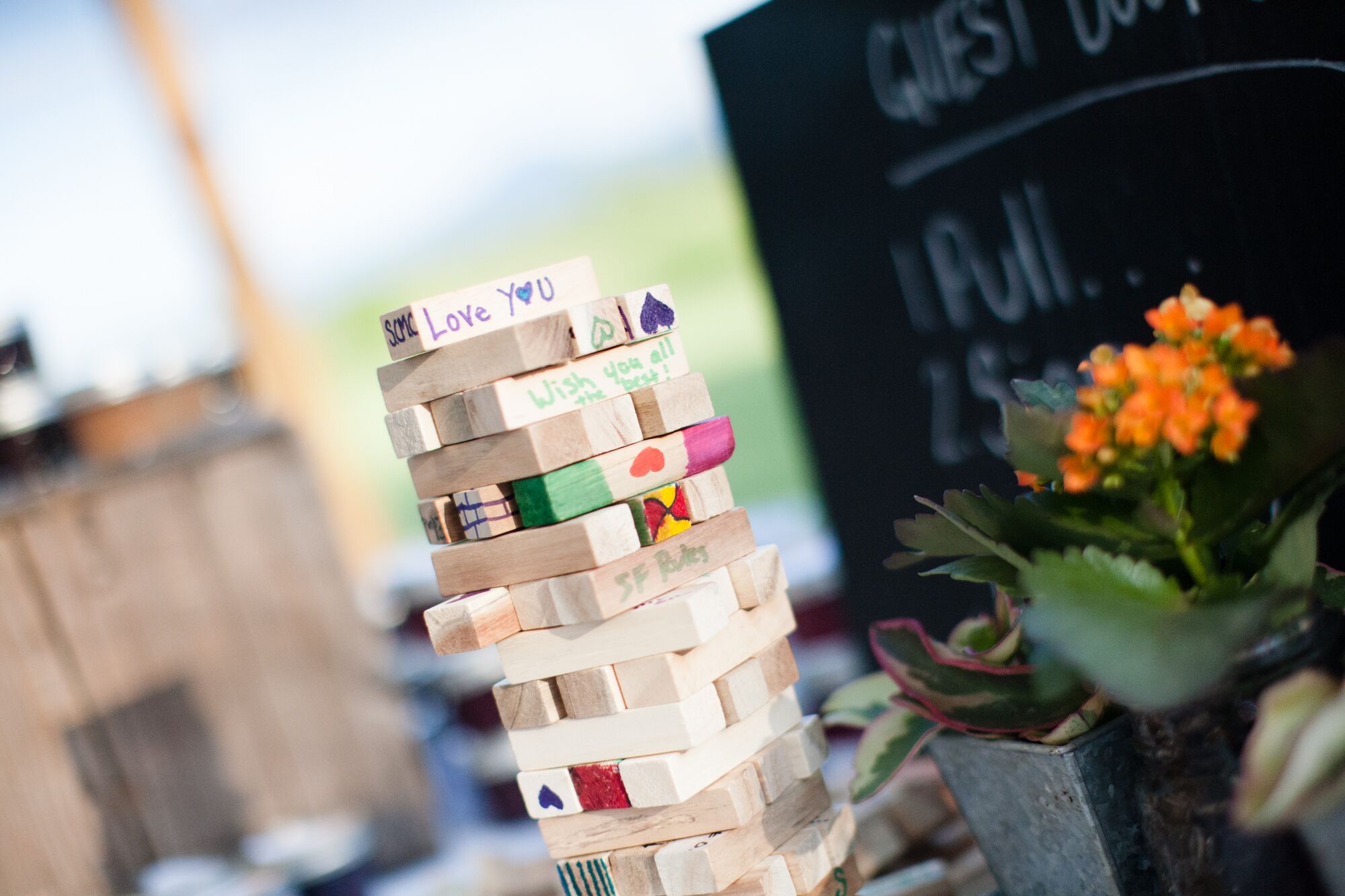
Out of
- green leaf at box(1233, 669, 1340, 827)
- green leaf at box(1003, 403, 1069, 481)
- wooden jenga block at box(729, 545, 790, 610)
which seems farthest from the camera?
wooden jenga block at box(729, 545, 790, 610)

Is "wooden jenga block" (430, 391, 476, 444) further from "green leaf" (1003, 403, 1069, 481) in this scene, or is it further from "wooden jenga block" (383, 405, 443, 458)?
"green leaf" (1003, 403, 1069, 481)

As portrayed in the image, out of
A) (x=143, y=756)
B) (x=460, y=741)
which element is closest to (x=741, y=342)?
(x=460, y=741)

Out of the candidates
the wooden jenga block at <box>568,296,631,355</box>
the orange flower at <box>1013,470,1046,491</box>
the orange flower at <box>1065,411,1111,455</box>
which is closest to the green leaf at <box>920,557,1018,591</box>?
the orange flower at <box>1013,470,1046,491</box>

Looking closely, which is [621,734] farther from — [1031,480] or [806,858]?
[1031,480]

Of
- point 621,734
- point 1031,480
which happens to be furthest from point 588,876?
point 1031,480

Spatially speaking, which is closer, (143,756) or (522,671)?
(522,671)

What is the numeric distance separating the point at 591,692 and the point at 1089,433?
0.52 metres

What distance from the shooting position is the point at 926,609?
5.65ft

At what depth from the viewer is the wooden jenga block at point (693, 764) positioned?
100 centimetres

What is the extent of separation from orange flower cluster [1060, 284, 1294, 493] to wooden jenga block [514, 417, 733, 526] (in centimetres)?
38

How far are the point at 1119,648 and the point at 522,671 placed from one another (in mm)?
Answer: 570

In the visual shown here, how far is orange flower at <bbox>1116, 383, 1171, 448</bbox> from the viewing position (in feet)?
2.50

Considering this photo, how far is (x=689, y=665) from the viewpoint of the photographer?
1016 millimetres

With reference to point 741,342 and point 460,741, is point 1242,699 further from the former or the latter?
point 741,342
